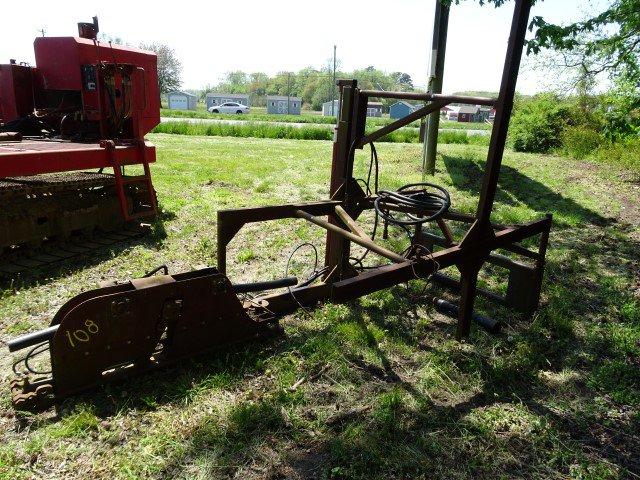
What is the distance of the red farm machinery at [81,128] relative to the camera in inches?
208

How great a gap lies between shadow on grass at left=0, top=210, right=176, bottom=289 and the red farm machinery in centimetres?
15

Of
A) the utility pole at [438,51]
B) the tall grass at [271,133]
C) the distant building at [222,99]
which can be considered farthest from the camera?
the distant building at [222,99]

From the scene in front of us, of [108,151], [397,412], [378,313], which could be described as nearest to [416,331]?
[378,313]

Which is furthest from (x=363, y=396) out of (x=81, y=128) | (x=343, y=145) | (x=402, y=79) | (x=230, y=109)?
(x=402, y=79)

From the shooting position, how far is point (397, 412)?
2934 millimetres

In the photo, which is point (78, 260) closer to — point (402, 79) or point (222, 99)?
point (222, 99)

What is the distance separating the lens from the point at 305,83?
10044cm

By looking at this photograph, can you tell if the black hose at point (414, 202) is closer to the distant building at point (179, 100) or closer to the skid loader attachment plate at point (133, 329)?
the skid loader attachment plate at point (133, 329)

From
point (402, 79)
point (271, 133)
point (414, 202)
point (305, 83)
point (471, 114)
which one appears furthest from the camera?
point (402, 79)

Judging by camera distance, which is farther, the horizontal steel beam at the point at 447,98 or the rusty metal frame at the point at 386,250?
the horizontal steel beam at the point at 447,98

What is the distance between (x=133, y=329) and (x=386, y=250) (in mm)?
1721

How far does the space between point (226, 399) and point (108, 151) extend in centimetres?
397

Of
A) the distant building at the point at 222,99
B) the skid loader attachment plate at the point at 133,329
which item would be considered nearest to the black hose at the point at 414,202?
the skid loader attachment plate at the point at 133,329

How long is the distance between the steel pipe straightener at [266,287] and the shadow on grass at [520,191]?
158 inches
